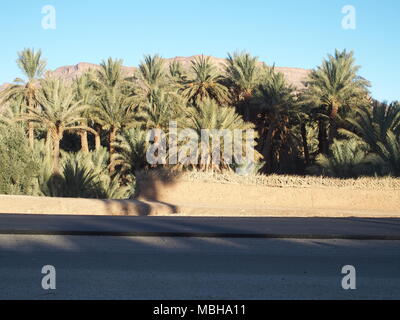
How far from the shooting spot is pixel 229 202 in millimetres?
24797

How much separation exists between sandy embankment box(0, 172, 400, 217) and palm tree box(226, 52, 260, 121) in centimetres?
1469

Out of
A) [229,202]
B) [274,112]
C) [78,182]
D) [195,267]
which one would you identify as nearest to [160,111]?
[78,182]

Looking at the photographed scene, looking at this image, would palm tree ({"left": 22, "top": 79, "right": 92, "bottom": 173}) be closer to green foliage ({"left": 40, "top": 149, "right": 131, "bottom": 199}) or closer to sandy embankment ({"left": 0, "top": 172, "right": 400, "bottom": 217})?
green foliage ({"left": 40, "top": 149, "right": 131, "bottom": 199})

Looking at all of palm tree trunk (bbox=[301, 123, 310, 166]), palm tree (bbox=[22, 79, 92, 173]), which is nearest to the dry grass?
palm tree (bbox=[22, 79, 92, 173])

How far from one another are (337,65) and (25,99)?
2304 cm

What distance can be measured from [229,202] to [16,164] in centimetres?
1193

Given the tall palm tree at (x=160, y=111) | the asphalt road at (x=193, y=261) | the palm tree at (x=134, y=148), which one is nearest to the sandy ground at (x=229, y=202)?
the palm tree at (x=134, y=148)

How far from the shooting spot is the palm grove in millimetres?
28391

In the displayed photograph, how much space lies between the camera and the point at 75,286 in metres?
5.78

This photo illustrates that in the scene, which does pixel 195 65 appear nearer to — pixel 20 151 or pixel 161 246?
pixel 20 151

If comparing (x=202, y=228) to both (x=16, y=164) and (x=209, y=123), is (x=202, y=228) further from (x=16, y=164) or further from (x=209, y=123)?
(x=16, y=164)

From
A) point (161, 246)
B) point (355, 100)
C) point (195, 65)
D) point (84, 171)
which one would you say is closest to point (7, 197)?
point (84, 171)

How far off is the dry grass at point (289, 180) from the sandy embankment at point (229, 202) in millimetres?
141

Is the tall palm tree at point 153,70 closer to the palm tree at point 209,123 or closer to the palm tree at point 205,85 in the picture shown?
the palm tree at point 205,85
